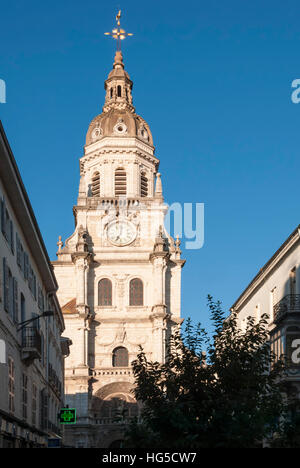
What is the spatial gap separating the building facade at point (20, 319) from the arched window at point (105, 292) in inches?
1467

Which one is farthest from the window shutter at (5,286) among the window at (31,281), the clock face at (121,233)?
the clock face at (121,233)

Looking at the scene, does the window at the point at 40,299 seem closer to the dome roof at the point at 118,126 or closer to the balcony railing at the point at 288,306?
the balcony railing at the point at 288,306

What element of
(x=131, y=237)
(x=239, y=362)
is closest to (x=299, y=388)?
(x=239, y=362)

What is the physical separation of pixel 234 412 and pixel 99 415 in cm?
5315

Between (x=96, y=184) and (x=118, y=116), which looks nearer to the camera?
(x=96, y=184)

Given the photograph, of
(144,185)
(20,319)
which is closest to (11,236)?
(20,319)

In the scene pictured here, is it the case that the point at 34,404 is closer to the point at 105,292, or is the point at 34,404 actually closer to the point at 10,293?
the point at 10,293

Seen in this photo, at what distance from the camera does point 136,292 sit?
79250 millimetres

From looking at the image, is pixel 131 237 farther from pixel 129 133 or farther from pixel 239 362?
pixel 239 362

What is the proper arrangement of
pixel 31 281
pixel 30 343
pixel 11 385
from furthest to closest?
pixel 31 281, pixel 30 343, pixel 11 385

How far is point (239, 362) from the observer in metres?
25.6

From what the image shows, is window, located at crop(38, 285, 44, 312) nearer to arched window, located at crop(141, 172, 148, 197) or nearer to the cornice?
arched window, located at crop(141, 172, 148, 197)

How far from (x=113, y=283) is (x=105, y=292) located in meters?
1.22

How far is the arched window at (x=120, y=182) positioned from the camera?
84.9m
